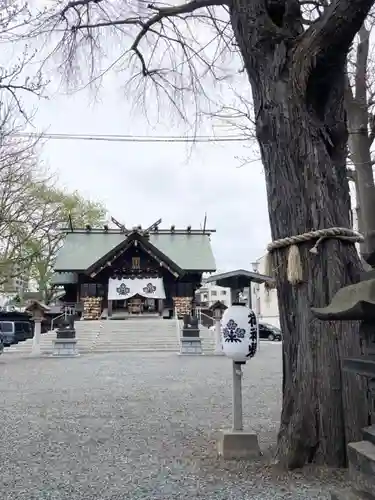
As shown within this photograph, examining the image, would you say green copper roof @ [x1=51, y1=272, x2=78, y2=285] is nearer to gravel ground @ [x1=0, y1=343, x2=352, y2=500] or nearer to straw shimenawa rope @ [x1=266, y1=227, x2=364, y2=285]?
gravel ground @ [x1=0, y1=343, x2=352, y2=500]

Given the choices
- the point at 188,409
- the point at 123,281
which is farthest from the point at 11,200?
the point at 188,409

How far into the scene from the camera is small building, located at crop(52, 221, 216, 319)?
1101 inches

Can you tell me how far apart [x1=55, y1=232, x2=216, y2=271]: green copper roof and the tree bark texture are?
2464 cm

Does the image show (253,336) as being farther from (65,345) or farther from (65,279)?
(65,279)

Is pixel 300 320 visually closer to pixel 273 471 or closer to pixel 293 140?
pixel 273 471

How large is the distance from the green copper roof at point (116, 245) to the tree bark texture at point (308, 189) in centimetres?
2464

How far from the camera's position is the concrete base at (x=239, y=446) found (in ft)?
15.7

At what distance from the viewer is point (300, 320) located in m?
4.39

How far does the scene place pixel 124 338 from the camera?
2200 cm

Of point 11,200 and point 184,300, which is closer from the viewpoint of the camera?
point 11,200

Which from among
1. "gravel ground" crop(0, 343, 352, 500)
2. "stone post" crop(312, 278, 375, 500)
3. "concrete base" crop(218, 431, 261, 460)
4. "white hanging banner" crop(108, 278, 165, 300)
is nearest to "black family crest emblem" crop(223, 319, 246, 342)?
"concrete base" crop(218, 431, 261, 460)

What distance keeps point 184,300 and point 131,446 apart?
23393 millimetres

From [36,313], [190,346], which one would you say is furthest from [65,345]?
[190,346]

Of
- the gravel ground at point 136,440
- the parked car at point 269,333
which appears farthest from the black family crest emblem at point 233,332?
the parked car at point 269,333
